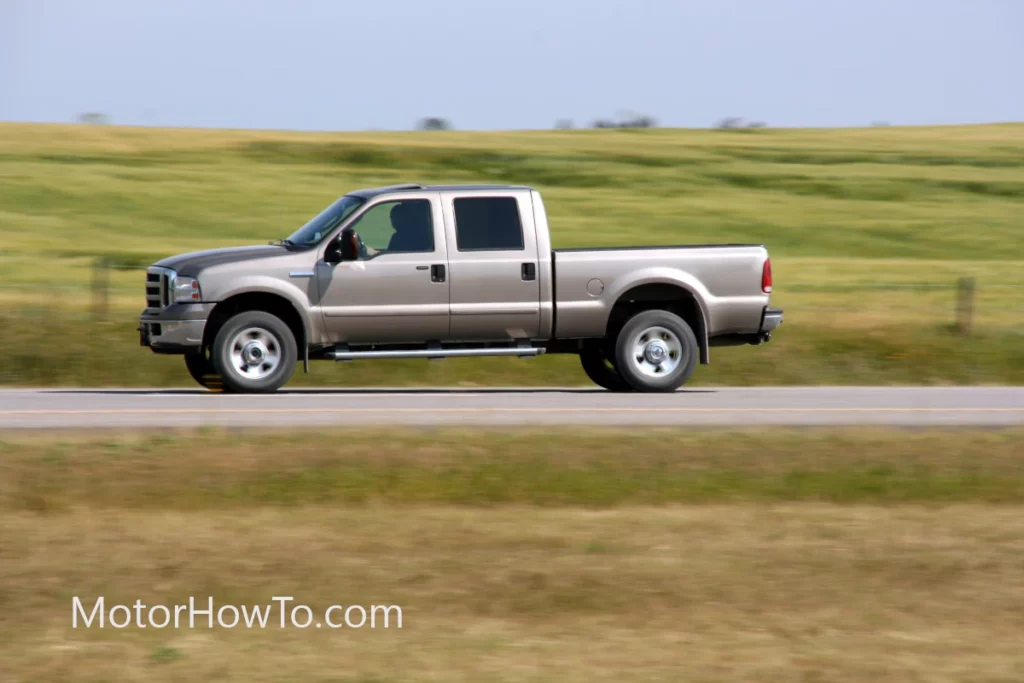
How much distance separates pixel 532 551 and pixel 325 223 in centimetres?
755

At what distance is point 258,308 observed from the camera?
48.5ft

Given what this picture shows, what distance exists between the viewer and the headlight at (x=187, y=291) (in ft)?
47.5

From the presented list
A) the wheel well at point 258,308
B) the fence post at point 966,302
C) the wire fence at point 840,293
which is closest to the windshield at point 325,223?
the wheel well at point 258,308

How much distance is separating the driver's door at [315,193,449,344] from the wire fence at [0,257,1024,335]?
604 cm

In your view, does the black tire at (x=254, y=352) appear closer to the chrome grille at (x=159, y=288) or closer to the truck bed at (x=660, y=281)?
the chrome grille at (x=159, y=288)

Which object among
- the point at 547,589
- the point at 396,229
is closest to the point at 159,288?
the point at 396,229

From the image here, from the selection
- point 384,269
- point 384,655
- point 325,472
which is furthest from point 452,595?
point 384,269

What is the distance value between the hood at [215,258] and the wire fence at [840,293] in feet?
17.3

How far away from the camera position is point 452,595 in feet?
23.4

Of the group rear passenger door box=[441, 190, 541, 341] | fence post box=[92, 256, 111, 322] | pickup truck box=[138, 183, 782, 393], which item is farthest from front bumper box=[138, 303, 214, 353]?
fence post box=[92, 256, 111, 322]

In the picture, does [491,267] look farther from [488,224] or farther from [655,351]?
[655,351]

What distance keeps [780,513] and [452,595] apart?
8.86ft

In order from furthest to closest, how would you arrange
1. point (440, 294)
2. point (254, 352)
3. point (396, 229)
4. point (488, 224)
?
point (488, 224) → point (396, 229) → point (440, 294) → point (254, 352)

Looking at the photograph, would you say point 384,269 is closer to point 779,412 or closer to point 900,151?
point 779,412
